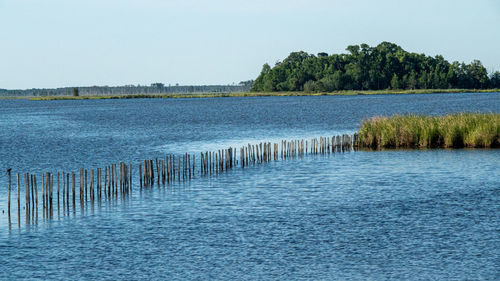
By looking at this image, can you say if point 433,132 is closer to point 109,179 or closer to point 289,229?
point 289,229

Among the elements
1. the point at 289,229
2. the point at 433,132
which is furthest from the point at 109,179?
the point at 433,132

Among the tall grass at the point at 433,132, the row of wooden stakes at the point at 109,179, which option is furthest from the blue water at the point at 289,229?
the tall grass at the point at 433,132

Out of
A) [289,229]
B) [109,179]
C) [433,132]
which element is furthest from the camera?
[433,132]

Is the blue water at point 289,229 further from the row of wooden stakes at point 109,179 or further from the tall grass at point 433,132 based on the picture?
the tall grass at point 433,132

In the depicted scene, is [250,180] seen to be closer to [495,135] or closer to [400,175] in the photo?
[400,175]

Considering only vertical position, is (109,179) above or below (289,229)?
above

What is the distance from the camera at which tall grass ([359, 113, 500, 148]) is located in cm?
5356

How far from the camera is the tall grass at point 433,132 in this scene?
53.6m

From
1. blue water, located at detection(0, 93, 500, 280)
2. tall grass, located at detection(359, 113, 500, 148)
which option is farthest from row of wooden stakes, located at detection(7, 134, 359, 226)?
tall grass, located at detection(359, 113, 500, 148)

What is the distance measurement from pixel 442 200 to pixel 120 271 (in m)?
19.0

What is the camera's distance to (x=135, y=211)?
32562 millimetres

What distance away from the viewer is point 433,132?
5469 centimetres

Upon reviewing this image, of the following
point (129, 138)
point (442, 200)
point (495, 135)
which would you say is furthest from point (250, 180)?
point (129, 138)

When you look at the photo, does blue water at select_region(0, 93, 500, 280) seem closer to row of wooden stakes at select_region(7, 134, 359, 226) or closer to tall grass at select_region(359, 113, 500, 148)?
row of wooden stakes at select_region(7, 134, 359, 226)
